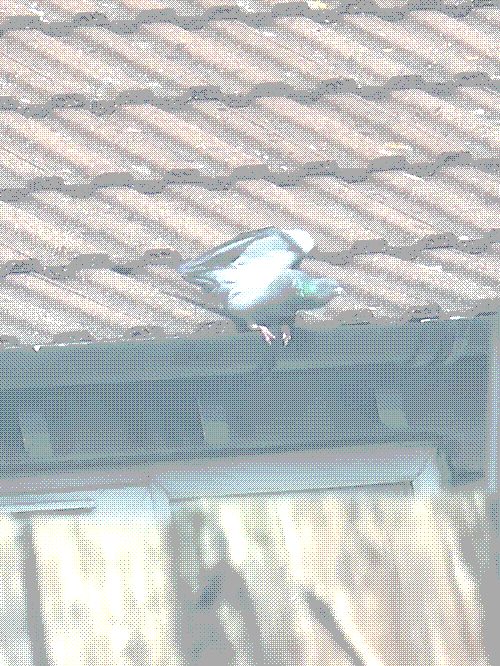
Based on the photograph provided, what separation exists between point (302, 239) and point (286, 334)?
0.29m

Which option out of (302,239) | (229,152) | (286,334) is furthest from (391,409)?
(229,152)

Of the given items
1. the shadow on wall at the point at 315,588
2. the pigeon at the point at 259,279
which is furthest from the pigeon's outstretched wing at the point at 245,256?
the shadow on wall at the point at 315,588

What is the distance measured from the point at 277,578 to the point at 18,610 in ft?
2.75

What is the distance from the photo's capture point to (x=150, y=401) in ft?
11.3

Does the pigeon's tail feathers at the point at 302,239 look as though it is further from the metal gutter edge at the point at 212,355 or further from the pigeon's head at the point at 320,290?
the metal gutter edge at the point at 212,355

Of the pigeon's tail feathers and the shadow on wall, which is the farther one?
the shadow on wall

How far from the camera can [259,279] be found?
301 centimetres

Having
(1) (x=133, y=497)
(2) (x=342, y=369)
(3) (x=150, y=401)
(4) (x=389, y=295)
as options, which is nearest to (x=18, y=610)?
(1) (x=133, y=497)

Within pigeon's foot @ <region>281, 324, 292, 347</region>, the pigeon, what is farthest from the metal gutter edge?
the pigeon

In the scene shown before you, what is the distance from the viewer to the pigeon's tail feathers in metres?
3.05

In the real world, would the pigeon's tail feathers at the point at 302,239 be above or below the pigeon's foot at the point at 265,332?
above

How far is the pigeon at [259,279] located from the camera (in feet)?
9.86

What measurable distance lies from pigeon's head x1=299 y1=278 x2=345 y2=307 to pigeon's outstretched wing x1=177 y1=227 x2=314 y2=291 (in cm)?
7

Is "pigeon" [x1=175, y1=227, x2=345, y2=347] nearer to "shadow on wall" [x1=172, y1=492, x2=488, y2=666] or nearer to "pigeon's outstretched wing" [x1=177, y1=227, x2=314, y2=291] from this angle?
"pigeon's outstretched wing" [x1=177, y1=227, x2=314, y2=291]
